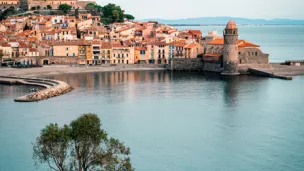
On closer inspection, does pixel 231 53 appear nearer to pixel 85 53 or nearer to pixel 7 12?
pixel 85 53

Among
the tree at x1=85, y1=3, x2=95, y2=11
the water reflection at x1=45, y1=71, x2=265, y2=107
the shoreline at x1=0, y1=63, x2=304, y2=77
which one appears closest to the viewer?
the water reflection at x1=45, y1=71, x2=265, y2=107

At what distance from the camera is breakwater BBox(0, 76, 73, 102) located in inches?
1467

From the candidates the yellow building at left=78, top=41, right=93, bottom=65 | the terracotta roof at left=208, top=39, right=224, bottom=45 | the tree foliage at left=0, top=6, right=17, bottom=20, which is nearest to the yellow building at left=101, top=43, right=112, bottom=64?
the yellow building at left=78, top=41, right=93, bottom=65

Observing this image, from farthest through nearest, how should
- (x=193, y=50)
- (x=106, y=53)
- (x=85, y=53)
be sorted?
1. (x=193, y=50)
2. (x=106, y=53)
3. (x=85, y=53)

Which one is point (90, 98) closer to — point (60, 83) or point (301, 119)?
point (60, 83)

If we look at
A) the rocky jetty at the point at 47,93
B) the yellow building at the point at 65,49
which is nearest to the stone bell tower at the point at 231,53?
the yellow building at the point at 65,49

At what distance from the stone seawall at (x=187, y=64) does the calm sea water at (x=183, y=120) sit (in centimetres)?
953

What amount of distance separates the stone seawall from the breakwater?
15284 millimetres

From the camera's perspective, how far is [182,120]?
1205 inches

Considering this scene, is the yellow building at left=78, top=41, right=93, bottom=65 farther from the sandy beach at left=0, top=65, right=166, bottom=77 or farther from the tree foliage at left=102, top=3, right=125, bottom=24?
the tree foliage at left=102, top=3, right=125, bottom=24

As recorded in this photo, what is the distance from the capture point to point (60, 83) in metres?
43.0

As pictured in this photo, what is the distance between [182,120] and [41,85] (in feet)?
52.9

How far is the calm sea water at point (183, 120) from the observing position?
23094 millimetres

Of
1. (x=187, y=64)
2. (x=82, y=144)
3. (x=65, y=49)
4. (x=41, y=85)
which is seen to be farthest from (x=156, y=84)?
(x=82, y=144)
